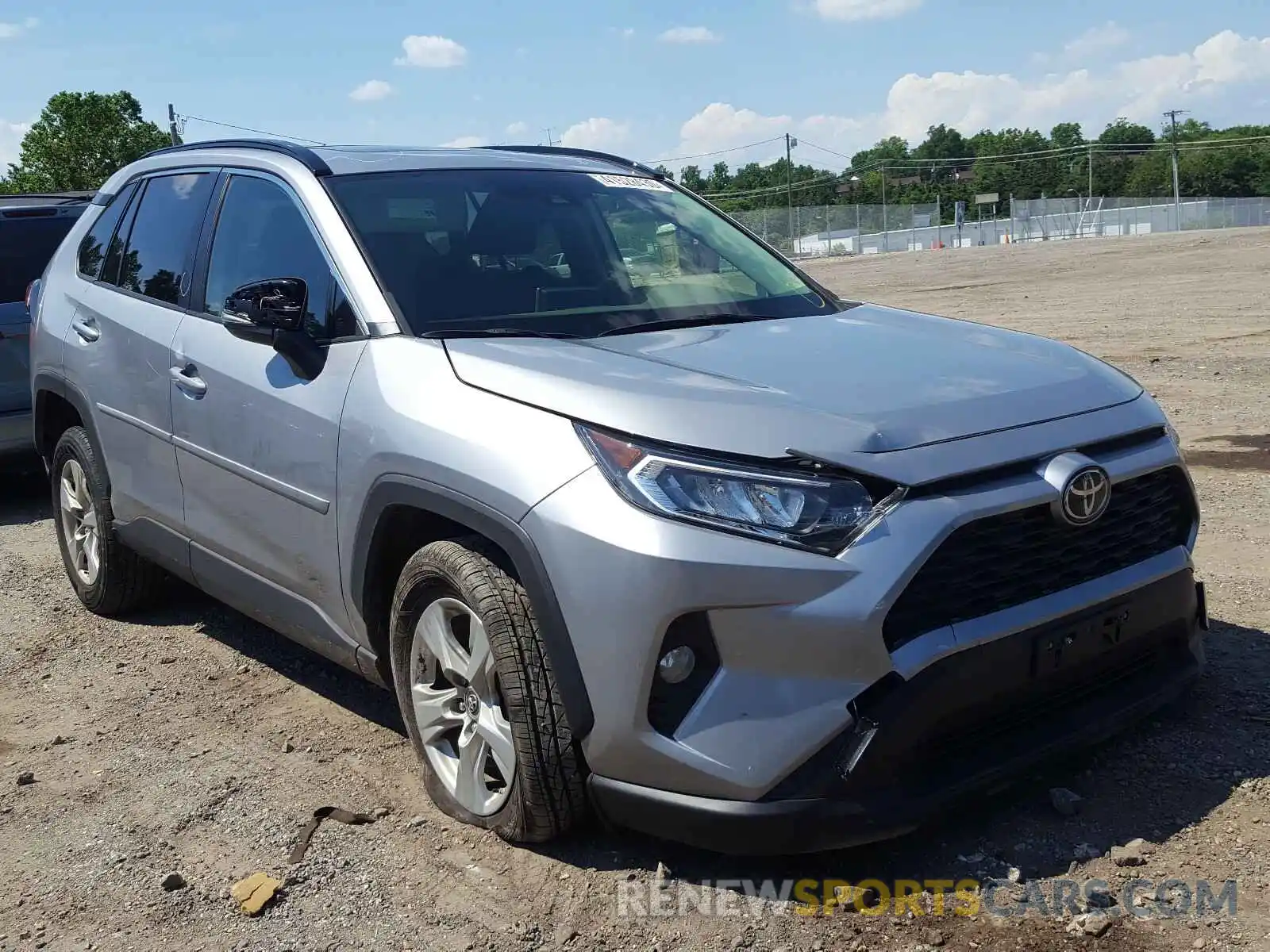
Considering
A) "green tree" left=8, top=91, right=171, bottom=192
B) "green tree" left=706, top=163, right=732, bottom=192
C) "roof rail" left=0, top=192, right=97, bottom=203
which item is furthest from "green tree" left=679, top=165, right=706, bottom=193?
"roof rail" left=0, top=192, right=97, bottom=203

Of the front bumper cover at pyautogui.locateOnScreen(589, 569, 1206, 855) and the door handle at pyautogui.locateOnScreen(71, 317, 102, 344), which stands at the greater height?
the door handle at pyautogui.locateOnScreen(71, 317, 102, 344)

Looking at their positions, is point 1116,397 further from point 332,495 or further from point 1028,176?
point 1028,176

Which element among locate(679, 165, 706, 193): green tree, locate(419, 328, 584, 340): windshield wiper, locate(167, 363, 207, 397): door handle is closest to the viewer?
locate(419, 328, 584, 340): windshield wiper

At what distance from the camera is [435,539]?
3486 millimetres

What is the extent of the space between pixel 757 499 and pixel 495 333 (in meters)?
1.16

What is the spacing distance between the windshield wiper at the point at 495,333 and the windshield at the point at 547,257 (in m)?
0.02

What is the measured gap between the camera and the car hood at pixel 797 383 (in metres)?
2.88

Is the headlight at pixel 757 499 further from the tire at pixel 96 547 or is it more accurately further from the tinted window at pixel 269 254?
the tire at pixel 96 547

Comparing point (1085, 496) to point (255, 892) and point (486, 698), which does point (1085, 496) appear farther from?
point (255, 892)

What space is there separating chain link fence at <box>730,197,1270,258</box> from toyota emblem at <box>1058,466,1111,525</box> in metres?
56.8

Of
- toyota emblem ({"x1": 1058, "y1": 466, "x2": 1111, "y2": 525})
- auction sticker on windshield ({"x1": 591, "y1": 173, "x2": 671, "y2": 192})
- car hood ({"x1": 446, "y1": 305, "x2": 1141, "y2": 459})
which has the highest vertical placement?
auction sticker on windshield ({"x1": 591, "y1": 173, "x2": 671, "y2": 192})

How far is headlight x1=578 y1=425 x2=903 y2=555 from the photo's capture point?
277 centimetres

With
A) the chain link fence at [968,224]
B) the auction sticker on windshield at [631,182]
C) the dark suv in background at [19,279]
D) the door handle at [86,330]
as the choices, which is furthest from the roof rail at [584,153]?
the chain link fence at [968,224]

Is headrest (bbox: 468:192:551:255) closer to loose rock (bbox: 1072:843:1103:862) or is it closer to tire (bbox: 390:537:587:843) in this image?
tire (bbox: 390:537:587:843)
